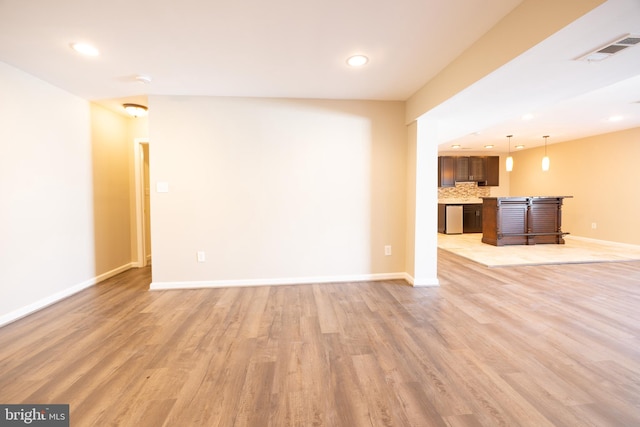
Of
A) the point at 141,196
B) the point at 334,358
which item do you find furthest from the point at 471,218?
the point at 141,196

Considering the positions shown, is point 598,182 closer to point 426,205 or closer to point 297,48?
point 426,205

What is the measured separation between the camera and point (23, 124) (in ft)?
8.33

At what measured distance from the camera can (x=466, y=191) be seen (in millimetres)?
8281

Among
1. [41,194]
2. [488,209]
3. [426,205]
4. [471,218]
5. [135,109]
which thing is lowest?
[471,218]

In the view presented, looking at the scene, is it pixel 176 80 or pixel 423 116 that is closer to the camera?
pixel 176 80

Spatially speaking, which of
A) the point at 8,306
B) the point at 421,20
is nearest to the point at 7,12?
the point at 8,306

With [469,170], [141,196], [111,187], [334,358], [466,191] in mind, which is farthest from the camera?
Answer: [466,191]

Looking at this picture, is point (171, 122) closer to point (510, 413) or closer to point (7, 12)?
point (7, 12)

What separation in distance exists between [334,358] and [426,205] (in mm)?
2150

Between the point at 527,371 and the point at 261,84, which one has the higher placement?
the point at 261,84

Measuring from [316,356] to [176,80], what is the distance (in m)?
2.90

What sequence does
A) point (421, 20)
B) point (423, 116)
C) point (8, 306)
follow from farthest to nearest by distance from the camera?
1. point (423, 116)
2. point (8, 306)
3. point (421, 20)

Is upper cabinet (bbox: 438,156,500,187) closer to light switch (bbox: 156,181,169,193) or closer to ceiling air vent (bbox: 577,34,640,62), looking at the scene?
ceiling air vent (bbox: 577,34,640,62)

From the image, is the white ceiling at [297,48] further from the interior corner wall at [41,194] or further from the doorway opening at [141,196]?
the doorway opening at [141,196]
